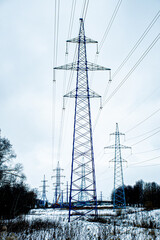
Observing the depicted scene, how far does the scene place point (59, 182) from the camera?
43.2 m

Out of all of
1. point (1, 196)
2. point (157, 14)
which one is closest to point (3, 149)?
point (1, 196)

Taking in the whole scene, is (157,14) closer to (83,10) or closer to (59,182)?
(83,10)

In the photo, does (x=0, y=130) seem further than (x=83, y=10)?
Yes

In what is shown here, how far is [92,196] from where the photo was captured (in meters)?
12.2

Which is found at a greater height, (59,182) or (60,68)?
(60,68)

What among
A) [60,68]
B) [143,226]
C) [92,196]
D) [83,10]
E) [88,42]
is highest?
[88,42]

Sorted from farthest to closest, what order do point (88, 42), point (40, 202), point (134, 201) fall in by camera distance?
point (134, 201) → point (40, 202) → point (88, 42)

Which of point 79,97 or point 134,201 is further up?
point 79,97

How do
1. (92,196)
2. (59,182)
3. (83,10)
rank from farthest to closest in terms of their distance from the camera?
→ (59,182), (92,196), (83,10)

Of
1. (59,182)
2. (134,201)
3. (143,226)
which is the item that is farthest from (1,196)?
(134,201)

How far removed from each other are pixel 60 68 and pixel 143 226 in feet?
35.1

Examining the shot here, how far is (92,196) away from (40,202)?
41.7m

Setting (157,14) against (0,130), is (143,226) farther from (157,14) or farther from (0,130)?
(0,130)

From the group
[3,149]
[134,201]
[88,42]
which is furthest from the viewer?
[134,201]
